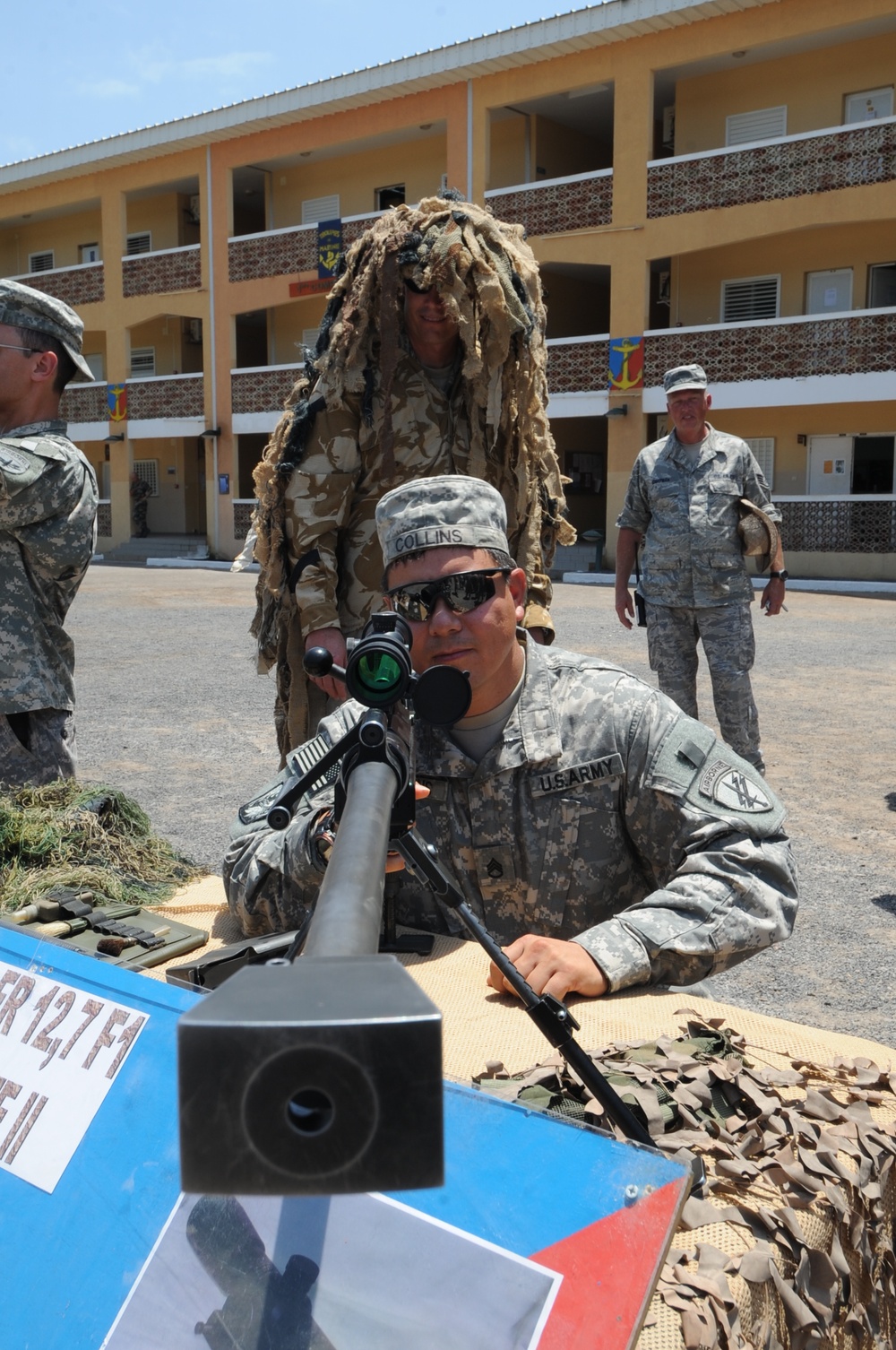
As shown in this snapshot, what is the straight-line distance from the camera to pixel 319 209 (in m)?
24.7

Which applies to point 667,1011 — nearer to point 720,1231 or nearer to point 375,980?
point 720,1231

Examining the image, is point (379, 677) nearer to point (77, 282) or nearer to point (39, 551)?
point (39, 551)

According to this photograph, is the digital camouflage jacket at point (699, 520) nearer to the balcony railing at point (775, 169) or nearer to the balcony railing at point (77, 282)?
the balcony railing at point (775, 169)

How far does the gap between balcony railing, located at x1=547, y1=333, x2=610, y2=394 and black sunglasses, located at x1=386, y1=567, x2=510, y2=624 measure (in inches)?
732

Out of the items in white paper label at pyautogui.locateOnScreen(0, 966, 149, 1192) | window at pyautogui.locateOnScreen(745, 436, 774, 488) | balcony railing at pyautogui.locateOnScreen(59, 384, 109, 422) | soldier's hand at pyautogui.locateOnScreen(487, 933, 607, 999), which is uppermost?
balcony railing at pyautogui.locateOnScreen(59, 384, 109, 422)

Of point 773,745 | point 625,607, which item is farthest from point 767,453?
point 625,607

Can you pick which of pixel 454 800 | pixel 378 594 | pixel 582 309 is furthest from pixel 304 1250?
pixel 582 309

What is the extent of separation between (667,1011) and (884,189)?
718 inches

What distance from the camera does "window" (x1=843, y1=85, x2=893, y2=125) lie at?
18.2 meters

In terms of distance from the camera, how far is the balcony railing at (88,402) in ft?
90.0

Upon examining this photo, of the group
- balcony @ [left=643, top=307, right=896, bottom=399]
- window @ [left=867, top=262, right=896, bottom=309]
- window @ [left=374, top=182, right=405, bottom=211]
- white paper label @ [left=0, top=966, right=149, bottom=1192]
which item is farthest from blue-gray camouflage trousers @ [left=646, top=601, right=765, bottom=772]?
window @ [left=374, top=182, right=405, bottom=211]

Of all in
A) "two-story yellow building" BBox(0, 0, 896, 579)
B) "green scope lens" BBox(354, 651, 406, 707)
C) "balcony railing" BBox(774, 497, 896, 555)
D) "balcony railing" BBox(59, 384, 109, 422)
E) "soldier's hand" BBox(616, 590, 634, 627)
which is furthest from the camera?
"balcony railing" BBox(59, 384, 109, 422)

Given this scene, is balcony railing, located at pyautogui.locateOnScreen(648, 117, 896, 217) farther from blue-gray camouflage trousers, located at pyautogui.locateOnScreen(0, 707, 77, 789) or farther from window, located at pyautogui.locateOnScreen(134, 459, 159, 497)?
blue-gray camouflage trousers, located at pyautogui.locateOnScreen(0, 707, 77, 789)

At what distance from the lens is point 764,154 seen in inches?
721
